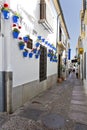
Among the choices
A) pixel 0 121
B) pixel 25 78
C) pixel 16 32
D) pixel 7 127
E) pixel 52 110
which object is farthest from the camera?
pixel 25 78

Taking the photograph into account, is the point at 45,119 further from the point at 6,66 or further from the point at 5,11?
the point at 5,11

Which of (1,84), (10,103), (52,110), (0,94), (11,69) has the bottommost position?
(52,110)

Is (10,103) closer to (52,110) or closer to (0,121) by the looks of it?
(0,121)

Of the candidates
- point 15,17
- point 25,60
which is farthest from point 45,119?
point 15,17

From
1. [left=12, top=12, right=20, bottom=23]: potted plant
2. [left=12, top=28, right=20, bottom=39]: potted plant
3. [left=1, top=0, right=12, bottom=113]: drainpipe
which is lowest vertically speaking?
[left=1, top=0, right=12, bottom=113]: drainpipe

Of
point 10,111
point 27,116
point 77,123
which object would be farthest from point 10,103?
point 77,123

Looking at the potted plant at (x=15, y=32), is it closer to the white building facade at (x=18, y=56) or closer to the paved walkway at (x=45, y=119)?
the white building facade at (x=18, y=56)

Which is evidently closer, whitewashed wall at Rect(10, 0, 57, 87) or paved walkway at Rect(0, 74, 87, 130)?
paved walkway at Rect(0, 74, 87, 130)

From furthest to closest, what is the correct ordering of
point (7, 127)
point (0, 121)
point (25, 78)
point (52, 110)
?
1. point (25, 78)
2. point (52, 110)
3. point (0, 121)
4. point (7, 127)

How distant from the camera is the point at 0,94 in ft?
14.7

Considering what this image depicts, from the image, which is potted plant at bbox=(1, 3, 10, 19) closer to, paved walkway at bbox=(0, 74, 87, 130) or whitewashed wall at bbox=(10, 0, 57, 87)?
whitewashed wall at bbox=(10, 0, 57, 87)

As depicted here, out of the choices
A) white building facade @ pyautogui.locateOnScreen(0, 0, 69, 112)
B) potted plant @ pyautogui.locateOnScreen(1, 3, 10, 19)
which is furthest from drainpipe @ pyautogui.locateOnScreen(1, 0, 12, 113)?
potted plant @ pyautogui.locateOnScreen(1, 3, 10, 19)

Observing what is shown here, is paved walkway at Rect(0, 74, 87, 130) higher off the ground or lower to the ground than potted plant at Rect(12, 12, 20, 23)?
lower

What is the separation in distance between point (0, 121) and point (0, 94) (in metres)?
0.78
